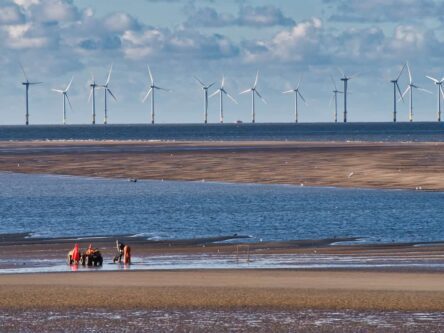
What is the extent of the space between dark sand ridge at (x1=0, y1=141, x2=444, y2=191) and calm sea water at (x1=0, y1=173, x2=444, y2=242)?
20.7 feet

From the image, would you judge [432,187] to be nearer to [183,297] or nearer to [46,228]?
[46,228]

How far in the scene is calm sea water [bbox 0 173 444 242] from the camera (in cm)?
6119

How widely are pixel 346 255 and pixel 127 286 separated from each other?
13043mm

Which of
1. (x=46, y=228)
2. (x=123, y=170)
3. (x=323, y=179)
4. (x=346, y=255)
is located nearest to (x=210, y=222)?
(x=46, y=228)

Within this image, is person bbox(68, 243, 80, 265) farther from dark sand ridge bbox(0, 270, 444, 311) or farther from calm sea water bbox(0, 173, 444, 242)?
calm sea water bbox(0, 173, 444, 242)

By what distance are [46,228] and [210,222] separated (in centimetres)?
899

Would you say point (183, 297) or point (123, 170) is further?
point (123, 170)

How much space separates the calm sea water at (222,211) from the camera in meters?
61.2

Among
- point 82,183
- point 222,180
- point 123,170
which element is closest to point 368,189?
point 222,180

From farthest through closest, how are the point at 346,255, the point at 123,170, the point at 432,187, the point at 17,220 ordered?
the point at 123,170 → the point at 432,187 → the point at 17,220 → the point at 346,255

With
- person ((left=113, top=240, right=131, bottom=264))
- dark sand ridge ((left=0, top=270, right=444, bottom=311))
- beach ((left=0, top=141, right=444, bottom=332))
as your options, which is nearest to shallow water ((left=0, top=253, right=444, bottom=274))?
beach ((left=0, top=141, right=444, bottom=332))

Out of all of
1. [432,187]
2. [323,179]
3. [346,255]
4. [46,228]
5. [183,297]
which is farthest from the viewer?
[323,179]

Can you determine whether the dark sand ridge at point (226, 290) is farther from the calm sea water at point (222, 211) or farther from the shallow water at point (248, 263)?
the calm sea water at point (222, 211)

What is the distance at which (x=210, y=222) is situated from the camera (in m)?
66.9
